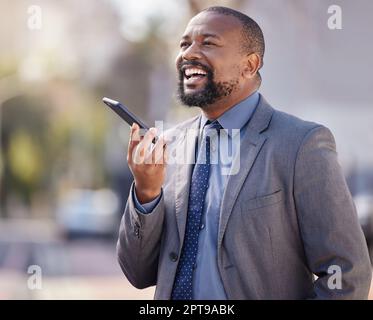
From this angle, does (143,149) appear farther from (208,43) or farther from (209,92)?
(208,43)

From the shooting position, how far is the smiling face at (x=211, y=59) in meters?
3.17

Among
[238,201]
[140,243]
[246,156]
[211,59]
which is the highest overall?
[211,59]

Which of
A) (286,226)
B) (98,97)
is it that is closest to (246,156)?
(286,226)

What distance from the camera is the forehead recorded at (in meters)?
3.18

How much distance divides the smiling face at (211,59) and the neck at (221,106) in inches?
0.8

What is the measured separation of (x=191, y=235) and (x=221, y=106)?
501mm

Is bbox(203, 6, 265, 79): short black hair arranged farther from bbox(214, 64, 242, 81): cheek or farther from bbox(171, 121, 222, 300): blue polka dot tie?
bbox(171, 121, 222, 300): blue polka dot tie

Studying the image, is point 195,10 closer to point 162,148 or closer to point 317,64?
point 317,64

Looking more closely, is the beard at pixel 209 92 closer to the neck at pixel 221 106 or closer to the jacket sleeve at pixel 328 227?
the neck at pixel 221 106

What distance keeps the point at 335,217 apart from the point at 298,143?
292 millimetres

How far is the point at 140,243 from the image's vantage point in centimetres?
320

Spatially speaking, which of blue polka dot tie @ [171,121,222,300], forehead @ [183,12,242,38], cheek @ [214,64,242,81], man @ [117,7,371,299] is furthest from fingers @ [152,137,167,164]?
forehead @ [183,12,242,38]

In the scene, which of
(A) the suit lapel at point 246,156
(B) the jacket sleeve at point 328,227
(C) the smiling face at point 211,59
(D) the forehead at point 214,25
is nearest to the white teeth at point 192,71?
(C) the smiling face at point 211,59

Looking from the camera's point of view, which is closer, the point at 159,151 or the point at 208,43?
the point at 159,151
